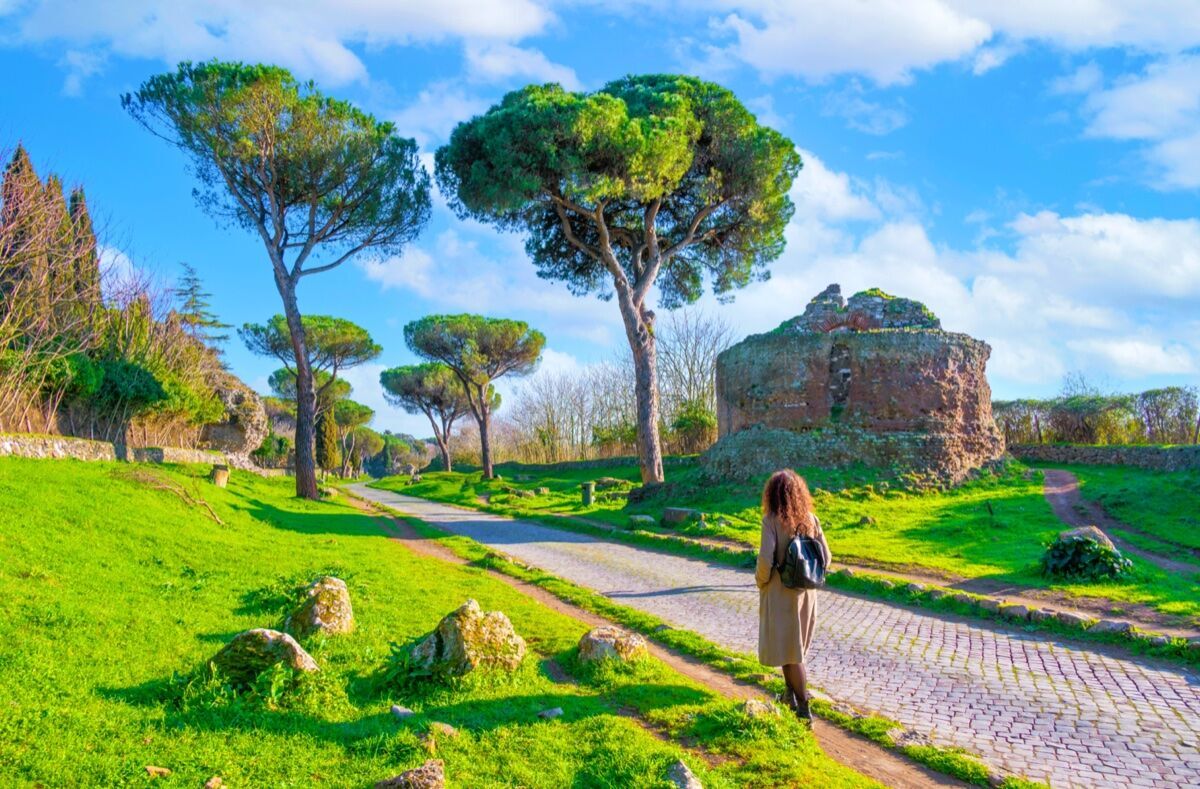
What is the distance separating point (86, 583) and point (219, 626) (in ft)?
5.06

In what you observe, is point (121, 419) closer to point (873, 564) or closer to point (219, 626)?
point (219, 626)

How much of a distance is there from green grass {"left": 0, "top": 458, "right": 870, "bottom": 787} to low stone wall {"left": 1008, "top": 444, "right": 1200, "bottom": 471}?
1951cm

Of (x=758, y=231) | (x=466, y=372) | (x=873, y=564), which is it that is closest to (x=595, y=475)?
(x=466, y=372)

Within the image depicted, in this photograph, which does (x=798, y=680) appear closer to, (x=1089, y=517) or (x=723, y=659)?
(x=723, y=659)

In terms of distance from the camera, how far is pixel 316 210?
21.9 metres

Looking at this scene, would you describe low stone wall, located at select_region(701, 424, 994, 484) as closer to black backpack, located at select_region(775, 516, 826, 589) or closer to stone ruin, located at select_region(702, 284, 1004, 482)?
stone ruin, located at select_region(702, 284, 1004, 482)

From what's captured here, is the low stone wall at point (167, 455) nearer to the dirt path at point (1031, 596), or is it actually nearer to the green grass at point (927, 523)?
the green grass at point (927, 523)

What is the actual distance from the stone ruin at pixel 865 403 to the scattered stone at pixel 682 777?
15.5 metres

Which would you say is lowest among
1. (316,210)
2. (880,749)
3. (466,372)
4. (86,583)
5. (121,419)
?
(880,749)

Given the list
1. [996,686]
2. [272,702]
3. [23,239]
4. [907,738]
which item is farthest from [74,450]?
[996,686]

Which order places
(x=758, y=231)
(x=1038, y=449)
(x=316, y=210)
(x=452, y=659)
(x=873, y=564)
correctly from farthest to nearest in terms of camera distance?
1. (x=1038, y=449)
2. (x=758, y=231)
3. (x=316, y=210)
4. (x=873, y=564)
5. (x=452, y=659)

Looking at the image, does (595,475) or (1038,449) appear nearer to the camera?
(1038,449)

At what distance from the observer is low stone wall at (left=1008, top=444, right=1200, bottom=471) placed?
1918 cm

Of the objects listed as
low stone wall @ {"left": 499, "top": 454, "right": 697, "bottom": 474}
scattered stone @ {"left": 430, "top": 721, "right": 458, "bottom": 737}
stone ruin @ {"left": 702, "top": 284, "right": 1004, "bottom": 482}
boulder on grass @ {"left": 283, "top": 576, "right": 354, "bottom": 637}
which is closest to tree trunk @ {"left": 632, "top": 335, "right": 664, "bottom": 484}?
stone ruin @ {"left": 702, "top": 284, "right": 1004, "bottom": 482}
